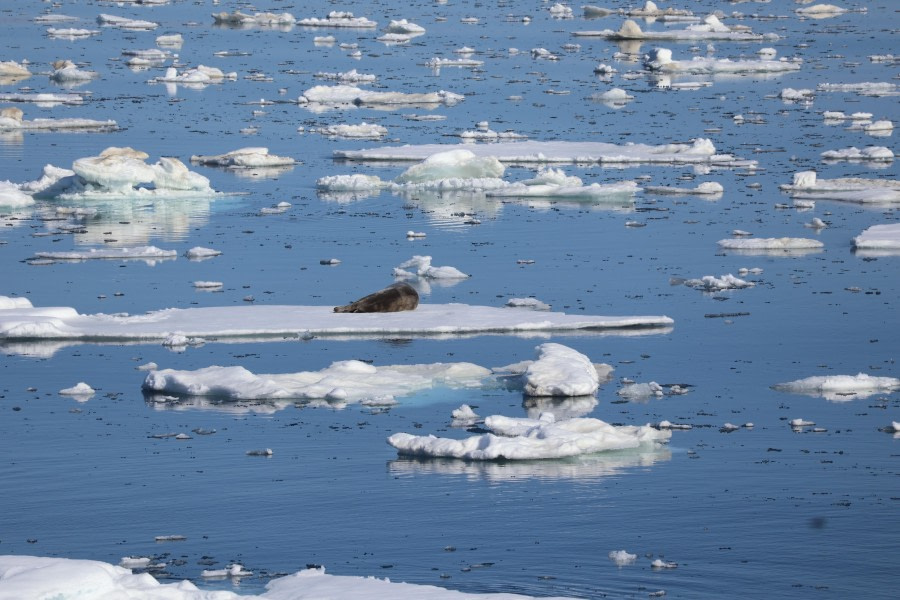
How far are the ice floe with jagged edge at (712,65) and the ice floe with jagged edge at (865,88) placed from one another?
3.32m

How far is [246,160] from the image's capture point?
31.8 m

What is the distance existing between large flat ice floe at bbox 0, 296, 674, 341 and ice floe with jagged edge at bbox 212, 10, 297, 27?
45375 millimetres

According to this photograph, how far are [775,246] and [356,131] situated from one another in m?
14.3

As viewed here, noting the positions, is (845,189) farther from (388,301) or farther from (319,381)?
(319,381)

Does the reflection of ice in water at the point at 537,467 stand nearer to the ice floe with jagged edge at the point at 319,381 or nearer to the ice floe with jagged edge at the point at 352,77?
the ice floe with jagged edge at the point at 319,381

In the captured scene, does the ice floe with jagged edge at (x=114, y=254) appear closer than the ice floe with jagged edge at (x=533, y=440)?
No

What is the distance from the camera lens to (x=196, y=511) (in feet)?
42.5

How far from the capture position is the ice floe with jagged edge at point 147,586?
9242 mm

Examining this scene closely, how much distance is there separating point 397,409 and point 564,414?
147cm

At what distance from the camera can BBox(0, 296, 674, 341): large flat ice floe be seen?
18312 mm

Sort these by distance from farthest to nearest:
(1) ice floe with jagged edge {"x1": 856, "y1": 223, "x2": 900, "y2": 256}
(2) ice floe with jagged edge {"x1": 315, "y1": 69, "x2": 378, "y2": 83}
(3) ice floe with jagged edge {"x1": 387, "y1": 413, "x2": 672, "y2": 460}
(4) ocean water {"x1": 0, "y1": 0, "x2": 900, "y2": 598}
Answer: (2) ice floe with jagged edge {"x1": 315, "y1": 69, "x2": 378, "y2": 83}
(1) ice floe with jagged edge {"x1": 856, "y1": 223, "x2": 900, "y2": 256}
(3) ice floe with jagged edge {"x1": 387, "y1": 413, "x2": 672, "y2": 460}
(4) ocean water {"x1": 0, "y1": 0, "x2": 900, "y2": 598}

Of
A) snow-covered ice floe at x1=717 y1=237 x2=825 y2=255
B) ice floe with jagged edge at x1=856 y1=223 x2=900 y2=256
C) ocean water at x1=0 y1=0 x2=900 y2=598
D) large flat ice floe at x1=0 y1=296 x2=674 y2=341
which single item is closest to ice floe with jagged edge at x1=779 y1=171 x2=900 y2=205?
ocean water at x1=0 y1=0 x2=900 y2=598

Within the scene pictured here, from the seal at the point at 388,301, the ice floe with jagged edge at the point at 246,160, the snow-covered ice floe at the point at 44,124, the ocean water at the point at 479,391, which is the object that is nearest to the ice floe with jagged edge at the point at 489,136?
the ocean water at the point at 479,391

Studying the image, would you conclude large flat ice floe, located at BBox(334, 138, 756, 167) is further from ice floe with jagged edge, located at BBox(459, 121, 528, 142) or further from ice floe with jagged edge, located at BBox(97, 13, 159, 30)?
ice floe with jagged edge, located at BBox(97, 13, 159, 30)
